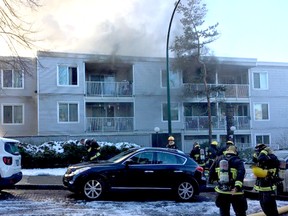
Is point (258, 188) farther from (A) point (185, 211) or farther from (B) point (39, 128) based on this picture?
(B) point (39, 128)

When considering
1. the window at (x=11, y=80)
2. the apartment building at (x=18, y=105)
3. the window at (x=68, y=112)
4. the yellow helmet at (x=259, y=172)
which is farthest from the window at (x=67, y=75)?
the yellow helmet at (x=259, y=172)

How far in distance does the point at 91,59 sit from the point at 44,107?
Result: 4435 mm

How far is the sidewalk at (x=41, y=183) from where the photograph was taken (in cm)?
1221

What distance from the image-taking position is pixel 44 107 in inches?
990

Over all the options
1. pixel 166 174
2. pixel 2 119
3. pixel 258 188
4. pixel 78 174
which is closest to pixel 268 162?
pixel 258 188

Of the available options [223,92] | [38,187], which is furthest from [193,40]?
[38,187]

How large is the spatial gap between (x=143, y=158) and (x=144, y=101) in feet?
55.3

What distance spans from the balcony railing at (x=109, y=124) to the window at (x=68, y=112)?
0.91 metres

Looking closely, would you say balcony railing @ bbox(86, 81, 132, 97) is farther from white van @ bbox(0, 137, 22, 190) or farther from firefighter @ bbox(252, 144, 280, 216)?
firefighter @ bbox(252, 144, 280, 216)

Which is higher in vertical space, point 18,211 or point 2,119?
point 2,119

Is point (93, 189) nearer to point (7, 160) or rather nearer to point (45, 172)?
point (7, 160)

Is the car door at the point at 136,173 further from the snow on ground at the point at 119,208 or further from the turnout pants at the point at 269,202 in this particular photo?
the turnout pants at the point at 269,202

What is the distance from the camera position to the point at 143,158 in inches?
418

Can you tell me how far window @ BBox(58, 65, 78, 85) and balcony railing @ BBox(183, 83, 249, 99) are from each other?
759cm
